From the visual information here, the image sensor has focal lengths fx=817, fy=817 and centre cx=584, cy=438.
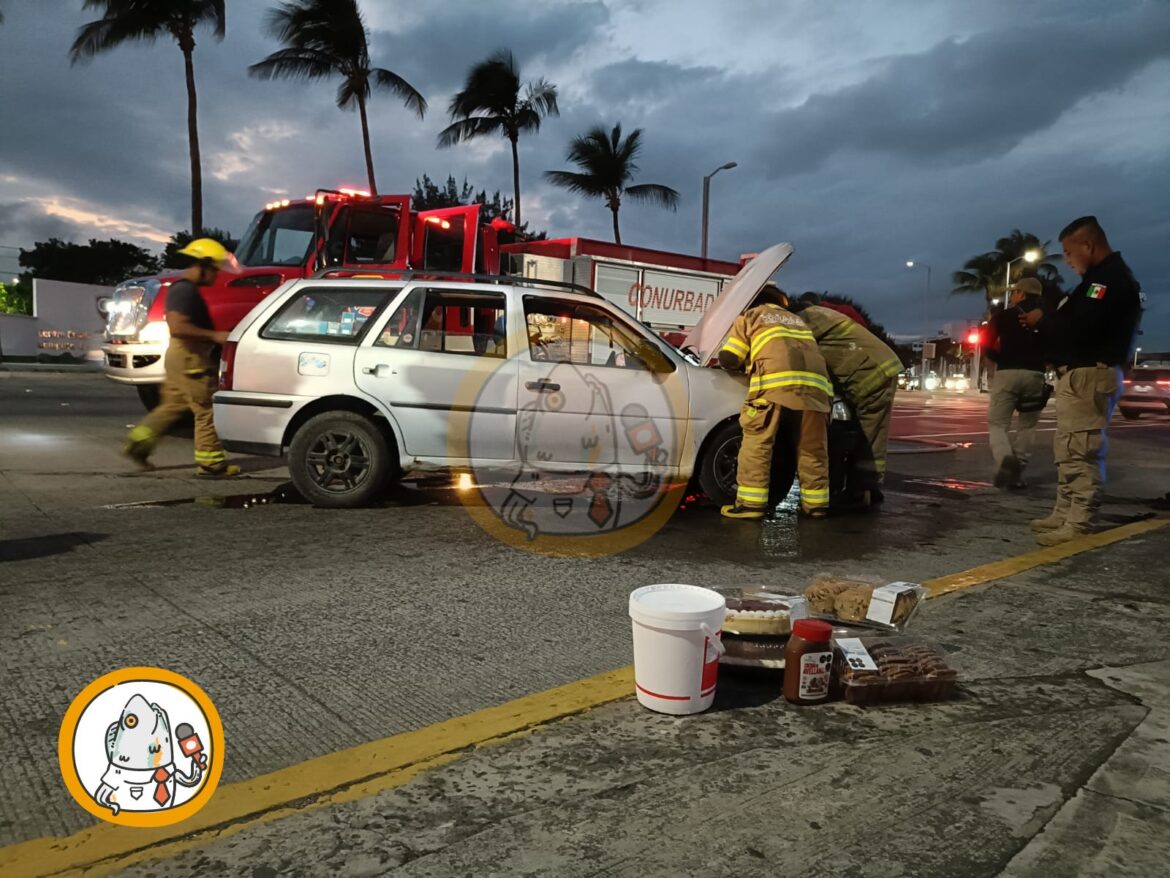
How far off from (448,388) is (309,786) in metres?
3.80

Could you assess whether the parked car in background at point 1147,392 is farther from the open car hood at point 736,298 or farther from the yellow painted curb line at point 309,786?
the yellow painted curb line at point 309,786

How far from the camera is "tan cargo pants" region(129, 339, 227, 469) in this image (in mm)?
6805

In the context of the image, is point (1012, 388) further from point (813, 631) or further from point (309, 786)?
point (309, 786)

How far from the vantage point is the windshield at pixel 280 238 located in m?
9.27

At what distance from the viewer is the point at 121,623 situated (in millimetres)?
3232

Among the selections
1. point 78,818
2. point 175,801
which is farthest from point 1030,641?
point 78,818

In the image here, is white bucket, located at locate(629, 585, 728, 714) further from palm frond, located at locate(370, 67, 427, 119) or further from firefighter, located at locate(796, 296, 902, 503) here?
palm frond, located at locate(370, 67, 427, 119)

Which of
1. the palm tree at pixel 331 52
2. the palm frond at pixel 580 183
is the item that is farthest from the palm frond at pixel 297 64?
the palm frond at pixel 580 183

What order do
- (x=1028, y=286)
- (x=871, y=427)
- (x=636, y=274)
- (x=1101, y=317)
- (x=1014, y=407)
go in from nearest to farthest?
(x=1101, y=317), (x=871, y=427), (x=1028, y=286), (x=1014, y=407), (x=636, y=274)

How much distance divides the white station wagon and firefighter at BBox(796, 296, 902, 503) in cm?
85

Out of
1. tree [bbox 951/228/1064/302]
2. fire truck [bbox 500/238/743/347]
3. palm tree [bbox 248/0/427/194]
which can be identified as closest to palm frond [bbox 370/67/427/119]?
palm tree [bbox 248/0/427/194]

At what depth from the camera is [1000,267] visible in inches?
2309

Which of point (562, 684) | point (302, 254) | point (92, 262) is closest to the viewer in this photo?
point (562, 684)

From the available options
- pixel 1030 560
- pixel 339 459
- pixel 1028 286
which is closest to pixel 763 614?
pixel 1030 560
